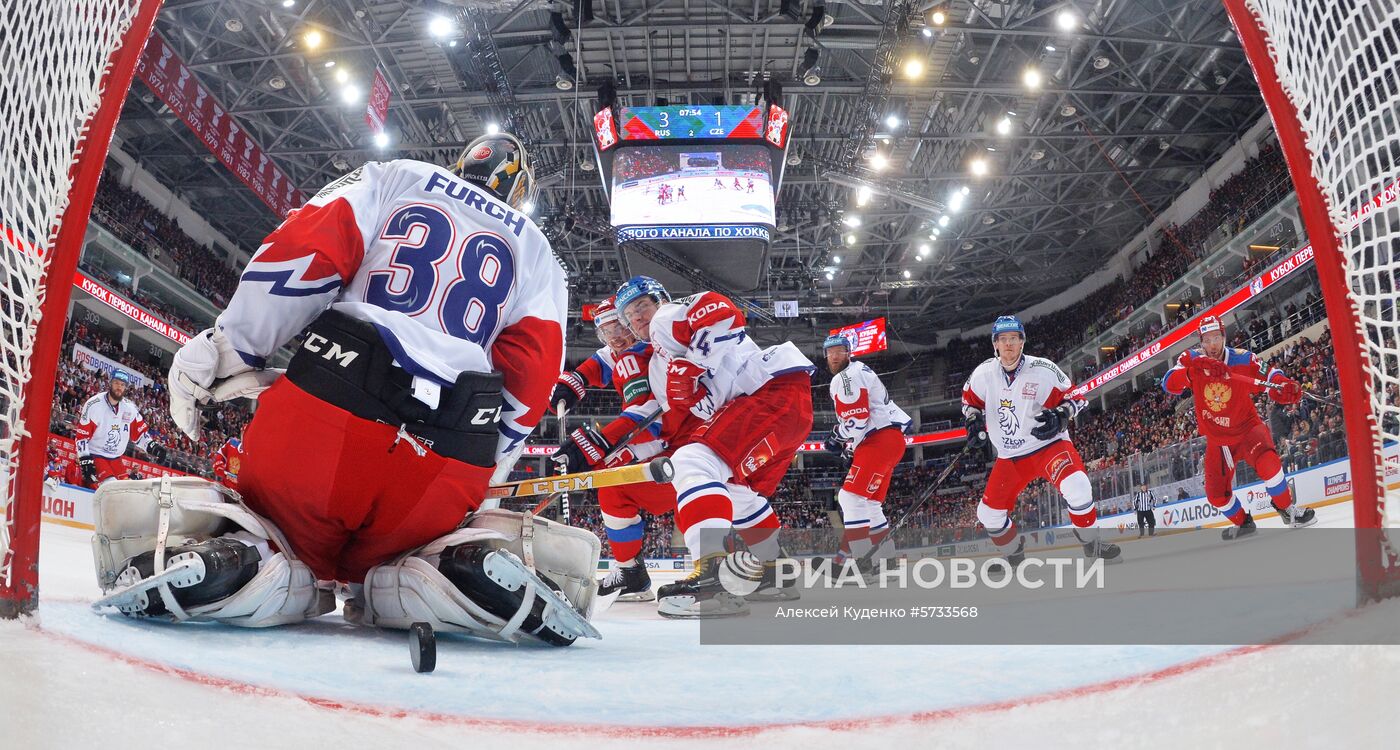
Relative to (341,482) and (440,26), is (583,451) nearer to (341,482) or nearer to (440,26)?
(341,482)

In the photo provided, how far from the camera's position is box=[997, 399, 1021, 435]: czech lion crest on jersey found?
5.46 m

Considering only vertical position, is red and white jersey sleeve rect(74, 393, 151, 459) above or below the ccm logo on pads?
above

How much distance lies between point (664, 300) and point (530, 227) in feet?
6.20

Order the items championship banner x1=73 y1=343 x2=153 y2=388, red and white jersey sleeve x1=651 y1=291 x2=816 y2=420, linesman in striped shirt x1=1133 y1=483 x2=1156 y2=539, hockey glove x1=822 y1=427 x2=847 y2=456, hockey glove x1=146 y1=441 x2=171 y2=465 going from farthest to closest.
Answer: championship banner x1=73 y1=343 x2=153 y2=388 < hockey glove x1=146 y1=441 x2=171 y2=465 < linesman in striped shirt x1=1133 y1=483 x2=1156 y2=539 < hockey glove x1=822 y1=427 x2=847 y2=456 < red and white jersey sleeve x1=651 y1=291 x2=816 y2=420

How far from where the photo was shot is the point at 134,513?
1.47 metres

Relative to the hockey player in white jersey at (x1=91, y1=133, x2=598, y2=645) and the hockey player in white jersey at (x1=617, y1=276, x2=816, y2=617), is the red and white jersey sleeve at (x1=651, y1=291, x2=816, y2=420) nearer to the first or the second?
the hockey player in white jersey at (x1=617, y1=276, x2=816, y2=617)

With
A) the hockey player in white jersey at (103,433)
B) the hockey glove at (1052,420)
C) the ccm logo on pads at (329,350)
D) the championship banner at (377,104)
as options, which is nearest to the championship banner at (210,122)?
the championship banner at (377,104)

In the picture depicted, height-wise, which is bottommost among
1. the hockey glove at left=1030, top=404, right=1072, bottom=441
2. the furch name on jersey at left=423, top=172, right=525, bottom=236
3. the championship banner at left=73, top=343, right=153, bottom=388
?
the hockey glove at left=1030, top=404, right=1072, bottom=441

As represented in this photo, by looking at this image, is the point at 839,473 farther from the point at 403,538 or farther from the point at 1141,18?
the point at 403,538

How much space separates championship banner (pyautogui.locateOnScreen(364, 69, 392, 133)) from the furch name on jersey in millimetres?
12135

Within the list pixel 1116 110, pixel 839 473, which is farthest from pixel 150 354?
pixel 1116 110

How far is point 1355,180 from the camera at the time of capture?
139 cm

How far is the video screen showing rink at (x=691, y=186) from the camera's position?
13.1 m

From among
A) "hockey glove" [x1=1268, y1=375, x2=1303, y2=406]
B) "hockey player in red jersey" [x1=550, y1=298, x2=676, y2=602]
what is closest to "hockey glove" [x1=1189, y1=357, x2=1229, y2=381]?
"hockey glove" [x1=1268, y1=375, x2=1303, y2=406]
